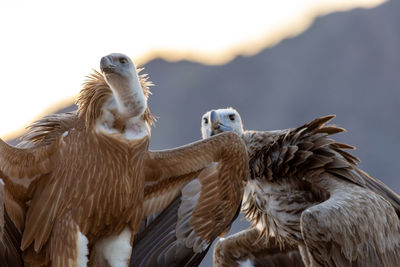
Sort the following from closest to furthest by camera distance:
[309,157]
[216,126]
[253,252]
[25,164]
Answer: [25,164]
[309,157]
[216,126]
[253,252]

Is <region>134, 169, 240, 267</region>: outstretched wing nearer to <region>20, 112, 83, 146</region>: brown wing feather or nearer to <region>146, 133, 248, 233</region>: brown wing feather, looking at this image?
<region>146, 133, 248, 233</region>: brown wing feather

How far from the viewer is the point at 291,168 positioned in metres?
3.77

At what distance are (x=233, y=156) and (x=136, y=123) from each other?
1.80 feet

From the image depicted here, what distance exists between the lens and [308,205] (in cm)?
380

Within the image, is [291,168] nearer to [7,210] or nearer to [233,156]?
[233,156]

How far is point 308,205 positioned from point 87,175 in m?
1.56

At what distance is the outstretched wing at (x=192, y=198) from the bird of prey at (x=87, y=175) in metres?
0.15

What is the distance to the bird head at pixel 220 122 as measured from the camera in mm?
4070

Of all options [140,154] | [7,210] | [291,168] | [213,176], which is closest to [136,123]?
[140,154]

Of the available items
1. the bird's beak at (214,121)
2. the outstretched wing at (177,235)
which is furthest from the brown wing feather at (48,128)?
the bird's beak at (214,121)

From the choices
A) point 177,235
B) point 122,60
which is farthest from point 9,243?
point 122,60

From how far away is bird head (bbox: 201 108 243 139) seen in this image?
4070 millimetres

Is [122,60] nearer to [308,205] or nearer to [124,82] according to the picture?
[124,82]

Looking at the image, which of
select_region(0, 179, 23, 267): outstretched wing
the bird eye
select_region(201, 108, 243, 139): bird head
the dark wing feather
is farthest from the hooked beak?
select_region(0, 179, 23, 267): outstretched wing
